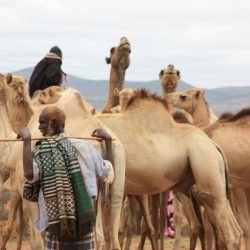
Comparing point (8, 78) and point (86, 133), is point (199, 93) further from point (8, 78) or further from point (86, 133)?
point (86, 133)

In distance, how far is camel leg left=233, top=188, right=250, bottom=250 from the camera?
477 inches

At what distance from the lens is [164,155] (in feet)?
34.8

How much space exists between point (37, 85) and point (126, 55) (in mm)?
1827

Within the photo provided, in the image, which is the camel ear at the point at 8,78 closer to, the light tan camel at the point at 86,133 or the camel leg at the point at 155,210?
the light tan camel at the point at 86,133

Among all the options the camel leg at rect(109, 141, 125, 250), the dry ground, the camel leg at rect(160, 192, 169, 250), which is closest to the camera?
the camel leg at rect(109, 141, 125, 250)

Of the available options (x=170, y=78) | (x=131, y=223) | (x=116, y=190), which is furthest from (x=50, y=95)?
(x=170, y=78)

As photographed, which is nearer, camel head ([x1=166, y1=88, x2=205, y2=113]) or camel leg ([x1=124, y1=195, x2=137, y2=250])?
camel leg ([x1=124, y1=195, x2=137, y2=250])

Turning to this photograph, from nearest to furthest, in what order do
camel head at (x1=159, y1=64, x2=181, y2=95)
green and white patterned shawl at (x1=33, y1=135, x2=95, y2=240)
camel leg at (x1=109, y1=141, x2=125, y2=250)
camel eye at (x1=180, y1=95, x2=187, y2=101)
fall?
green and white patterned shawl at (x1=33, y1=135, x2=95, y2=240), camel leg at (x1=109, y1=141, x2=125, y2=250), camel eye at (x1=180, y1=95, x2=187, y2=101), camel head at (x1=159, y1=64, x2=181, y2=95)

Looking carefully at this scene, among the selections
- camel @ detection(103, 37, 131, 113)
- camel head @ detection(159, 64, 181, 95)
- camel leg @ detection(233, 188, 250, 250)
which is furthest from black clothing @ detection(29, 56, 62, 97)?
camel head @ detection(159, 64, 181, 95)

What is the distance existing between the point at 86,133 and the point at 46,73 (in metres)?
2.73

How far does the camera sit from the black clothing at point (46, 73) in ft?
39.5

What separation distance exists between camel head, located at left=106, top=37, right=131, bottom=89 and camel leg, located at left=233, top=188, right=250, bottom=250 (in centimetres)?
260

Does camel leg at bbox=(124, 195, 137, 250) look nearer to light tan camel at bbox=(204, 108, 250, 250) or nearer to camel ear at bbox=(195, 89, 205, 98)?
light tan camel at bbox=(204, 108, 250, 250)

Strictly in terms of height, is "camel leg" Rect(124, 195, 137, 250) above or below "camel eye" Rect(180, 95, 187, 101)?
below
